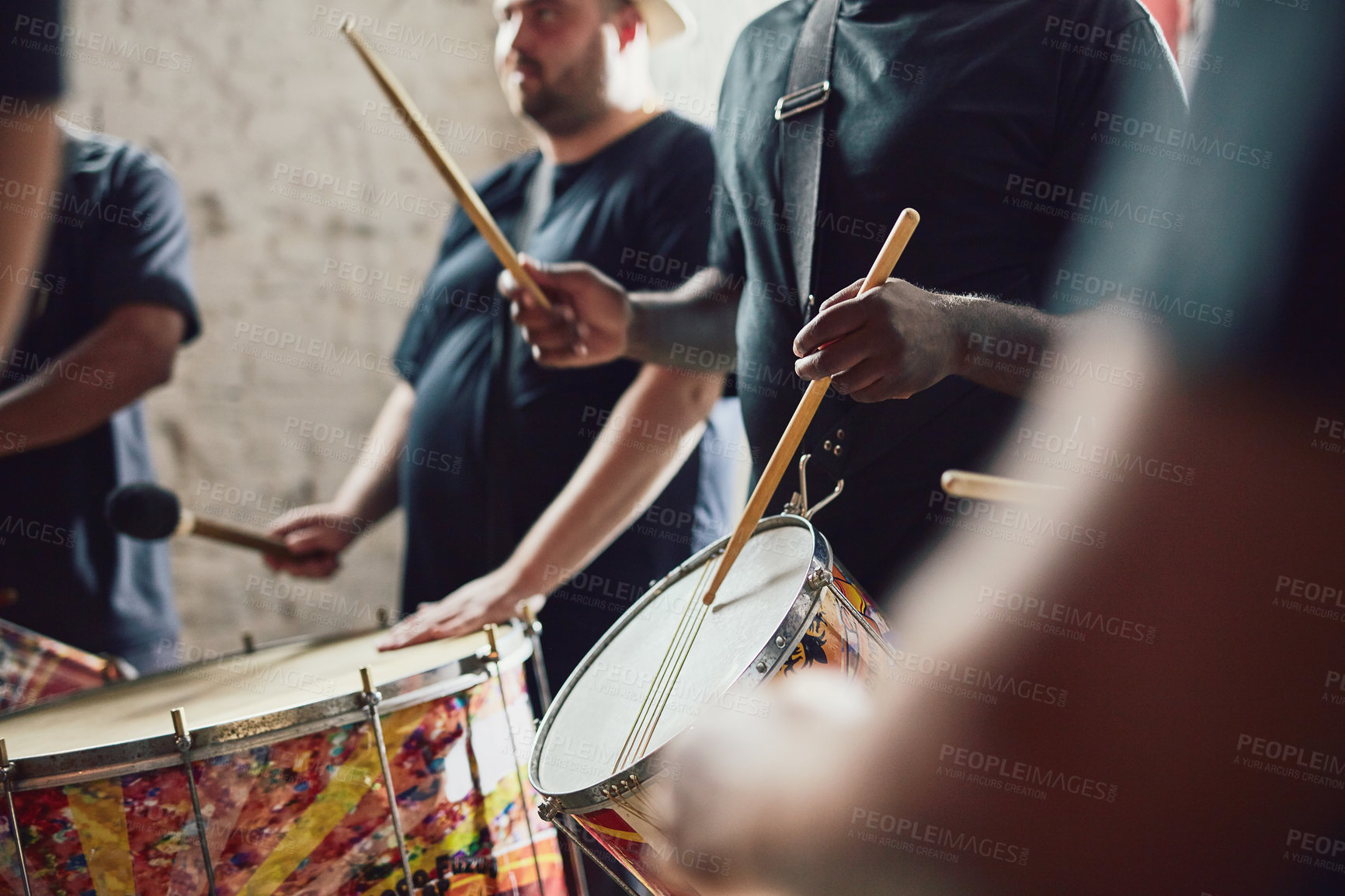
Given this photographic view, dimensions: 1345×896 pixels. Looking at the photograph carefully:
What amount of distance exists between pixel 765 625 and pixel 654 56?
1516 mm

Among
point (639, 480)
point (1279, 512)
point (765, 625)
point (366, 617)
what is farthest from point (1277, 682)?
point (366, 617)

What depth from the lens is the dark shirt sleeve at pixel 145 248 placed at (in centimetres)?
191

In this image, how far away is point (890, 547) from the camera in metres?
1.03

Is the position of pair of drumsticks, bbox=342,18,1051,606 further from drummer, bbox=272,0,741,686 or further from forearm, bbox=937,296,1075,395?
drummer, bbox=272,0,741,686

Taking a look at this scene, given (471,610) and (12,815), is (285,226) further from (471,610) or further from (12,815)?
(12,815)

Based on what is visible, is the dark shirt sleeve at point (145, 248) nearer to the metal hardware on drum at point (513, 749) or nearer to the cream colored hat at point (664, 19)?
the cream colored hat at point (664, 19)

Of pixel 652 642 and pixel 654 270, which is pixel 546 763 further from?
pixel 654 270

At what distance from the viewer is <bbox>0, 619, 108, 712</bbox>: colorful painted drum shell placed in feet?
5.03

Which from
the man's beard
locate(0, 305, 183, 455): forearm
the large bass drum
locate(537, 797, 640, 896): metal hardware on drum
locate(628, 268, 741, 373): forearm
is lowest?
the large bass drum

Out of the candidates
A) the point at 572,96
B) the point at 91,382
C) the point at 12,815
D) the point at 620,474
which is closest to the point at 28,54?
the point at 91,382

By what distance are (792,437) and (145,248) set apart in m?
1.58

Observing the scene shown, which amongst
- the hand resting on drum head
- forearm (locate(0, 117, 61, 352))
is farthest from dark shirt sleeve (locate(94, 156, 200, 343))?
the hand resting on drum head

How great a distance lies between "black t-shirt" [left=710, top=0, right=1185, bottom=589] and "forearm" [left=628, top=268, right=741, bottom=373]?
0.17m

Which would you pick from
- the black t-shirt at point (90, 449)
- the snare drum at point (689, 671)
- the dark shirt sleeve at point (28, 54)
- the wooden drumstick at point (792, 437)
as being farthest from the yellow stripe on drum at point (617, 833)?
the dark shirt sleeve at point (28, 54)
